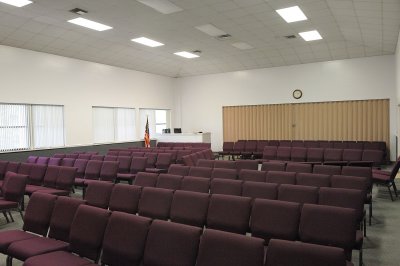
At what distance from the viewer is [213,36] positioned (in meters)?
10.7

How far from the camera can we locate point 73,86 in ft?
39.9

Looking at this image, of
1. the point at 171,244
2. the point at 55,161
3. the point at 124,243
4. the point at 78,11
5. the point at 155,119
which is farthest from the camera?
the point at 155,119

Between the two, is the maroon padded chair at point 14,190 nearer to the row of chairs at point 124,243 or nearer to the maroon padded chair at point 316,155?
the row of chairs at point 124,243

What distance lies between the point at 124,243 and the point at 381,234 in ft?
12.8

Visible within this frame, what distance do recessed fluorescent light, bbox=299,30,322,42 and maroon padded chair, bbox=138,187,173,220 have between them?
26.8ft

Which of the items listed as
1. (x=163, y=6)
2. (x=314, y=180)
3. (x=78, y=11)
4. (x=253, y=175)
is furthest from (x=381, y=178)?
(x=78, y=11)

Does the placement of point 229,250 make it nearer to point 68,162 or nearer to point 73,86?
point 68,162

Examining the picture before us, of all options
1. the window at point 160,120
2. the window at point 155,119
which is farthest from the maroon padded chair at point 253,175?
Result: the window at point 160,120

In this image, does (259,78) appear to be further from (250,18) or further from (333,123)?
(250,18)

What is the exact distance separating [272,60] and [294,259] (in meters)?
12.4

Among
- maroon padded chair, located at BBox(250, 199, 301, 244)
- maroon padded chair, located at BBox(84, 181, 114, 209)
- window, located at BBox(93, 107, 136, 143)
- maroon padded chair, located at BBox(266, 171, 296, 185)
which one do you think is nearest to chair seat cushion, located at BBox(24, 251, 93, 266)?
maroon padded chair, located at BBox(84, 181, 114, 209)

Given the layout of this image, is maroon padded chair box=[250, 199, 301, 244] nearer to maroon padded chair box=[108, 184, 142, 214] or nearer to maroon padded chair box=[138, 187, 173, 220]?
maroon padded chair box=[138, 187, 173, 220]

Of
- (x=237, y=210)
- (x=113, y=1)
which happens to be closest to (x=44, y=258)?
(x=237, y=210)

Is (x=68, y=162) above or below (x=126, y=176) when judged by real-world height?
above
